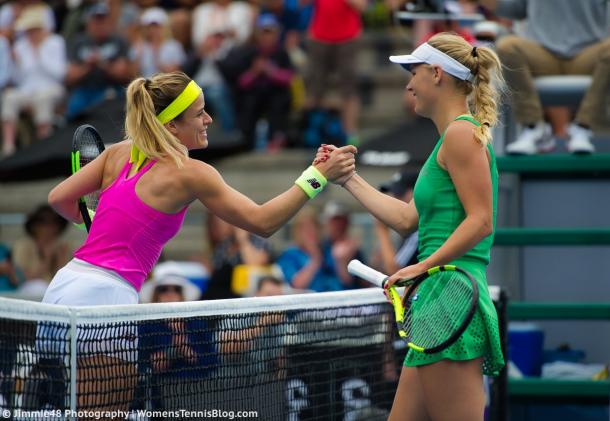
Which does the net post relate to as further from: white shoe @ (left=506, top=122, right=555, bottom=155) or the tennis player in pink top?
white shoe @ (left=506, top=122, right=555, bottom=155)

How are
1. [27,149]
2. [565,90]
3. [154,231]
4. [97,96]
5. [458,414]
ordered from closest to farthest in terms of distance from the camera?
[458,414], [154,231], [565,90], [27,149], [97,96]

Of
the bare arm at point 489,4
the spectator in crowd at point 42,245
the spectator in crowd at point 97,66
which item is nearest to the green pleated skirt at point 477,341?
the bare arm at point 489,4

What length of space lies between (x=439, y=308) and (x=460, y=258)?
0.66ft

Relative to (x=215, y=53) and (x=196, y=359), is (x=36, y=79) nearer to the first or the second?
(x=215, y=53)

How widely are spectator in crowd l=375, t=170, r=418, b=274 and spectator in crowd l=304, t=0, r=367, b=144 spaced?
293 centimetres

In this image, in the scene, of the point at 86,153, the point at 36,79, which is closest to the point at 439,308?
the point at 86,153

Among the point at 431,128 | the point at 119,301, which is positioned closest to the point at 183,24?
the point at 431,128

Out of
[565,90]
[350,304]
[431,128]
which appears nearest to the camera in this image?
[350,304]

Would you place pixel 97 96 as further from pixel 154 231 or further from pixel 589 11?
pixel 154 231

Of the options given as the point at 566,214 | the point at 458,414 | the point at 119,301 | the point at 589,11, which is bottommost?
the point at 458,414

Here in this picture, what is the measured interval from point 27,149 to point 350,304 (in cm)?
770

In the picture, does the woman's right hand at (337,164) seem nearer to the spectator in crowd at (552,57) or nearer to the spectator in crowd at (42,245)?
the spectator in crowd at (552,57)

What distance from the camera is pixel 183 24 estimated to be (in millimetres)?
14438

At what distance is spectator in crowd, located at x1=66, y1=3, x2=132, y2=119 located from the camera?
1368 cm
